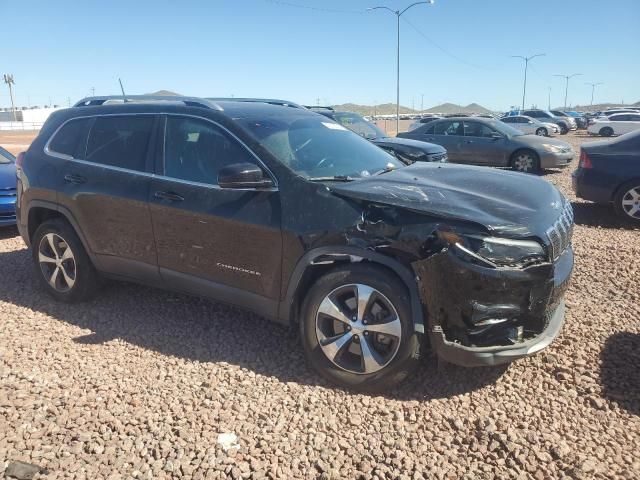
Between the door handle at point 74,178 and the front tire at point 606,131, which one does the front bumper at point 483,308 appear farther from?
the front tire at point 606,131

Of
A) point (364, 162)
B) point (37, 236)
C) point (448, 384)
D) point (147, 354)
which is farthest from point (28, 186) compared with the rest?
point (448, 384)

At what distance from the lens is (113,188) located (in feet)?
13.5

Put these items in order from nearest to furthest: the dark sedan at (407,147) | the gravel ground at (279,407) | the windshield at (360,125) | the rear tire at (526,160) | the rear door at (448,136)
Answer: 1. the gravel ground at (279,407)
2. the dark sedan at (407,147)
3. the windshield at (360,125)
4. the rear tire at (526,160)
5. the rear door at (448,136)

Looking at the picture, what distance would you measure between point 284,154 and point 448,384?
1.87 meters

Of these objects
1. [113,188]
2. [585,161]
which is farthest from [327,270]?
[585,161]

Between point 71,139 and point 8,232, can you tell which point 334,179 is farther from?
point 8,232

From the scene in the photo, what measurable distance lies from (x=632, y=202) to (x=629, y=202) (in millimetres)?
37

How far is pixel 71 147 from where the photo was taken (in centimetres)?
454

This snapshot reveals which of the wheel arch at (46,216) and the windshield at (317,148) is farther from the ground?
Result: the windshield at (317,148)

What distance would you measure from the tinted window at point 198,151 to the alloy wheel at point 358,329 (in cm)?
114

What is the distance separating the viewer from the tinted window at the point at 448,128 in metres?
14.0

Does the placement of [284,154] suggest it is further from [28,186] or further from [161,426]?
[28,186]

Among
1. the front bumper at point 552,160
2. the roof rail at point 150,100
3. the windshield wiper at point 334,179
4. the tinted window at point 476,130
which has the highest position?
the roof rail at point 150,100

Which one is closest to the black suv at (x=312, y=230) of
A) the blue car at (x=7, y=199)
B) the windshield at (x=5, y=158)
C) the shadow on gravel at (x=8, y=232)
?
the blue car at (x=7, y=199)
